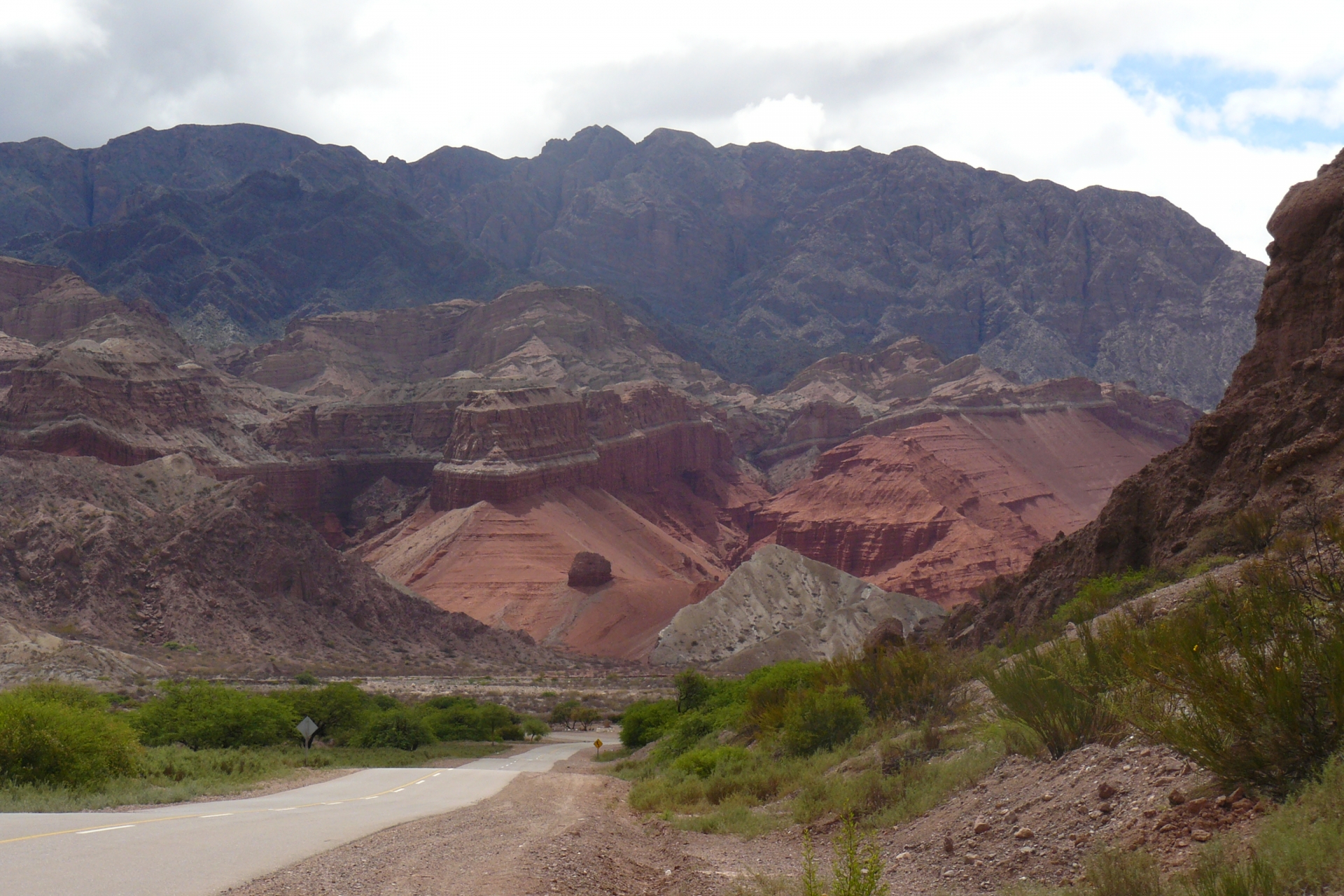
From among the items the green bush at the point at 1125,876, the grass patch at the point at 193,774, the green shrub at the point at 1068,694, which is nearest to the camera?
the green bush at the point at 1125,876

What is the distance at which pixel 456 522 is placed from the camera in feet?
294

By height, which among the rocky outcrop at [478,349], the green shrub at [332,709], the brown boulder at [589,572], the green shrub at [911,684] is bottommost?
the green shrub at [332,709]

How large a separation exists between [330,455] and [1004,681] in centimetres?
10318

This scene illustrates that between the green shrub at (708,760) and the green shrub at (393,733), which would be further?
the green shrub at (393,733)

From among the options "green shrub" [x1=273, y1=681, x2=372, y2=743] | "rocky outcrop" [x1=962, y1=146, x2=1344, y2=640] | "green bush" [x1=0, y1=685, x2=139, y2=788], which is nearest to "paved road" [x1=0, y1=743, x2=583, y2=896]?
"green bush" [x1=0, y1=685, x2=139, y2=788]

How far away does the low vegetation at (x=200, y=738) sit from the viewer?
59.8 ft

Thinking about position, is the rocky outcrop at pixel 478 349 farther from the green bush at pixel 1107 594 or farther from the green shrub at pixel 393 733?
the green bush at pixel 1107 594

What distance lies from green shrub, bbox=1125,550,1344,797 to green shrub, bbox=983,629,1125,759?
1.46 meters

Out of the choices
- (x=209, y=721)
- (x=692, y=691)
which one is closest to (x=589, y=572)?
(x=692, y=691)

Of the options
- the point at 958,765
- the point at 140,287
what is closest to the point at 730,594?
the point at 958,765

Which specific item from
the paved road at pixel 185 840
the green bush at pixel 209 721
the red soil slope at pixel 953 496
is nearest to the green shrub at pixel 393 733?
the green bush at pixel 209 721

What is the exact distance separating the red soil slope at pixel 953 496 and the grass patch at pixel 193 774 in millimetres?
56006

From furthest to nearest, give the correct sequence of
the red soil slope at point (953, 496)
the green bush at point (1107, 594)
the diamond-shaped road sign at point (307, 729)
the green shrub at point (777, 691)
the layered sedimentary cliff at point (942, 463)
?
the layered sedimentary cliff at point (942, 463) → the red soil slope at point (953, 496) → the diamond-shaped road sign at point (307, 729) → the green shrub at point (777, 691) → the green bush at point (1107, 594)

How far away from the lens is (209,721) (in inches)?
1227
